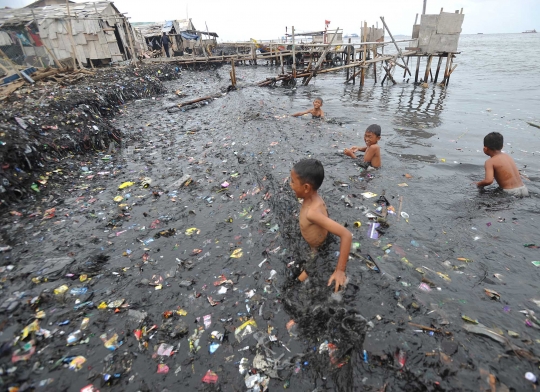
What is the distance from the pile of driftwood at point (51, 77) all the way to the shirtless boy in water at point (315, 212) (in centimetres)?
1102

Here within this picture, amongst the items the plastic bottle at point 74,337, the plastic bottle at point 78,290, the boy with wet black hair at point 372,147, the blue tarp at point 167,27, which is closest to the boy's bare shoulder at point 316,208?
the plastic bottle at point 74,337

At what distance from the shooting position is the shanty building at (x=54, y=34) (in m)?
16.8

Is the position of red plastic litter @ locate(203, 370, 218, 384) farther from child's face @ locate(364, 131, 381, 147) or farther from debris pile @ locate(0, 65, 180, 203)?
child's face @ locate(364, 131, 381, 147)

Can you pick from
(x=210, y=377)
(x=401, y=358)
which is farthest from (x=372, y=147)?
(x=210, y=377)

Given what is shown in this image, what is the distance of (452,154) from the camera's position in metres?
6.84

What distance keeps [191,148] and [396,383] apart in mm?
6491

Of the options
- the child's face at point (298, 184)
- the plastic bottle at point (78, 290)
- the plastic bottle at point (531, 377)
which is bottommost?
the plastic bottle at point (531, 377)

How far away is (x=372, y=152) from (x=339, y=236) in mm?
3753

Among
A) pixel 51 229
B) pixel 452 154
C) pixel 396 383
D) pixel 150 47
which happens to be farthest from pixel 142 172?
pixel 150 47

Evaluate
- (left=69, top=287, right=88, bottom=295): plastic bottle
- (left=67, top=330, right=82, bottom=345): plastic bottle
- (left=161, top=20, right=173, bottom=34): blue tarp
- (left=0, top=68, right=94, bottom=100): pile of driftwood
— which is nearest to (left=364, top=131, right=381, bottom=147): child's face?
(left=69, top=287, right=88, bottom=295): plastic bottle

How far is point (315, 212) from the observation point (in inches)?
104

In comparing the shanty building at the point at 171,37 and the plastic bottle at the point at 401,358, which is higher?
the shanty building at the point at 171,37

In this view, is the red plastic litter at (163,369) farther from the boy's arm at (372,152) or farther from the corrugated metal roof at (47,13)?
the corrugated metal roof at (47,13)

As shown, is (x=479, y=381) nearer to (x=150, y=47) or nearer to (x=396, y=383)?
(x=396, y=383)
